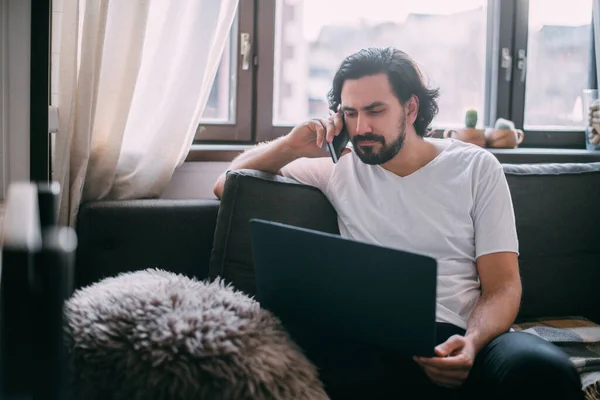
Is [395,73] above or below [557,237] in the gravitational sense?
above

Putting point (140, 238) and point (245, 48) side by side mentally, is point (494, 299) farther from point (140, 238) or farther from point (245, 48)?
point (245, 48)

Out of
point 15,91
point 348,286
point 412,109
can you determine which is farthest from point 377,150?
point 15,91

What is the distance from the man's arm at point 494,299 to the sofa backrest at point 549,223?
35 cm

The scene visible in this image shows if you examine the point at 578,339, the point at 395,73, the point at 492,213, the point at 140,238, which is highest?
the point at 395,73

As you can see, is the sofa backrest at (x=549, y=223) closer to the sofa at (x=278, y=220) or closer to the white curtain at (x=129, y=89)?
the sofa at (x=278, y=220)

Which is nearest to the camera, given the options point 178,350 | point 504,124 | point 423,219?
point 178,350

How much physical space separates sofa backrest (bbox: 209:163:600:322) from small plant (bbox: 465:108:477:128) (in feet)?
1.48

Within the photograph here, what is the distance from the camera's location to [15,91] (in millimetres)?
830

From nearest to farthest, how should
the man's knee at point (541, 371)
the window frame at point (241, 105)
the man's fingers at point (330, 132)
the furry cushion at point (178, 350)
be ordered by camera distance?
the furry cushion at point (178, 350), the man's knee at point (541, 371), the man's fingers at point (330, 132), the window frame at point (241, 105)

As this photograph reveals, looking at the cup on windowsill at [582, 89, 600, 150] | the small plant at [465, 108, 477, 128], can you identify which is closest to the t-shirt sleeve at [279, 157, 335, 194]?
the small plant at [465, 108, 477, 128]

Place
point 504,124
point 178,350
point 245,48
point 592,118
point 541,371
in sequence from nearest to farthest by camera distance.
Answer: point 178,350
point 541,371
point 245,48
point 504,124
point 592,118

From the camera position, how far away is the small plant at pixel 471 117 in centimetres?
242

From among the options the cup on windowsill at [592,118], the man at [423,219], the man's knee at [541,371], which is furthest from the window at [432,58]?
the man's knee at [541,371]

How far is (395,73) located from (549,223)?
60cm
